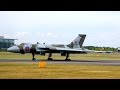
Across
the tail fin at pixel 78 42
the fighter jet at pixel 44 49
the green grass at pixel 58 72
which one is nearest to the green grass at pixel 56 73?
the green grass at pixel 58 72

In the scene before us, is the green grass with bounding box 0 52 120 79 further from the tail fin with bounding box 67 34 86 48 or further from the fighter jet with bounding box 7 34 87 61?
the tail fin with bounding box 67 34 86 48

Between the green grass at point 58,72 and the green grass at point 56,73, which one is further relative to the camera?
the green grass at point 58,72

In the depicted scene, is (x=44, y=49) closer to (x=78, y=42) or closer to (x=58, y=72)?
(x=78, y=42)

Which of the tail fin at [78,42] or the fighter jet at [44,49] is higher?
the tail fin at [78,42]

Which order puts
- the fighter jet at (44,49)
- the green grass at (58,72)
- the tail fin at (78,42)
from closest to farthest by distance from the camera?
the green grass at (58,72) → the fighter jet at (44,49) → the tail fin at (78,42)

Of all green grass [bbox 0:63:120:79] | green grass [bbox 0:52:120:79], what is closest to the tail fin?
green grass [bbox 0:52:120:79]

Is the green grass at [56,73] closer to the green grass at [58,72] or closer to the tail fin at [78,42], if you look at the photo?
the green grass at [58,72]

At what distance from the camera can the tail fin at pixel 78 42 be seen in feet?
186

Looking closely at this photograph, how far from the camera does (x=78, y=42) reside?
5762cm

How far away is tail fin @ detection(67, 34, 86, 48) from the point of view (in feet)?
186
